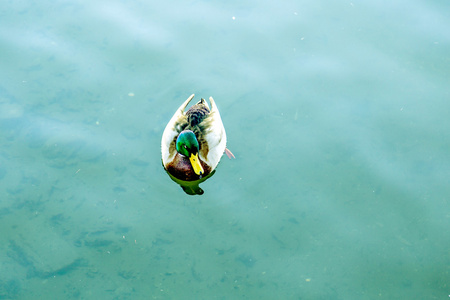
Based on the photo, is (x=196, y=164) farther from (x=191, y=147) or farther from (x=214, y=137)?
(x=214, y=137)

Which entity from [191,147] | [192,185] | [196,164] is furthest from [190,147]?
[192,185]

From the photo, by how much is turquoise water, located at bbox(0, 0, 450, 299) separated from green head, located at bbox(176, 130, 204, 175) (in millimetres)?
264

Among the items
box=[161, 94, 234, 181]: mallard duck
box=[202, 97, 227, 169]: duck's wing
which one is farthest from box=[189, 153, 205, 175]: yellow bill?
box=[202, 97, 227, 169]: duck's wing

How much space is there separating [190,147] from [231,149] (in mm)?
489

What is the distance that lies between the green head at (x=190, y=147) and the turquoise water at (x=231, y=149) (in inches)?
10.4

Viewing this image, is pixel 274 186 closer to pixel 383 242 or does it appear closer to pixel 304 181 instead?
pixel 304 181

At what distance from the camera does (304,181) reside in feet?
17.9

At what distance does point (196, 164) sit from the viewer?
18.0 ft

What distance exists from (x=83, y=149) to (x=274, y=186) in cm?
187

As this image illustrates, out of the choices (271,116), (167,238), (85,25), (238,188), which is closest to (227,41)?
(271,116)

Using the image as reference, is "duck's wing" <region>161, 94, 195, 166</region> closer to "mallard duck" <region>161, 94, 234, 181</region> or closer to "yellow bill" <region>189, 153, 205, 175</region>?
"mallard duck" <region>161, 94, 234, 181</region>

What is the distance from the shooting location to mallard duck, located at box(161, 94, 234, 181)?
18.2 ft

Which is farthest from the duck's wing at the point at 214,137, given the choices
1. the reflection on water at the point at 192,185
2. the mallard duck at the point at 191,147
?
the reflection on water at the point at 192,185

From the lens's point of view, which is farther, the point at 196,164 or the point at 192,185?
the point at 192,185
